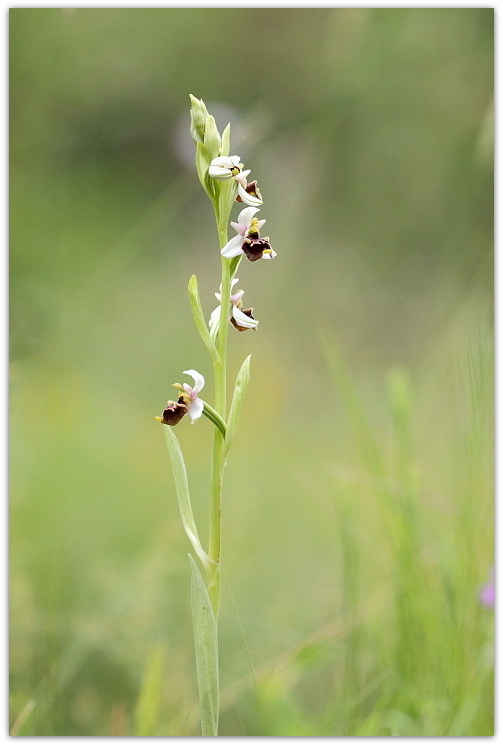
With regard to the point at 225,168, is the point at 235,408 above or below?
below

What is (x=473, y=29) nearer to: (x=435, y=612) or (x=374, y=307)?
(x=374, y=307)

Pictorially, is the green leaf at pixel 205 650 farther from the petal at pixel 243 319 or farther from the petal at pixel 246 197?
the petal at pixel 246 197

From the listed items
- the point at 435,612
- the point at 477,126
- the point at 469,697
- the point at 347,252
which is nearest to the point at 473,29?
the point at 477,126

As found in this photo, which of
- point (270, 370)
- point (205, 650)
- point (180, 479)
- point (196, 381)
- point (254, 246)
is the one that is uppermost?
point (270, 370)

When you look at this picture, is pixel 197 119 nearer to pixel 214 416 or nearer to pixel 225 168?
pixel 225 168

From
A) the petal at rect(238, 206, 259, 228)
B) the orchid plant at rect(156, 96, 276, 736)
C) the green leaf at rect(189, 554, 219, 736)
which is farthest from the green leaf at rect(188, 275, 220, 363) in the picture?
the green leaf at rect(189, 554, 219, 736)

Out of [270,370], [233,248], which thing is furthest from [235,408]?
[270,370]
